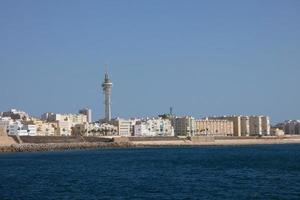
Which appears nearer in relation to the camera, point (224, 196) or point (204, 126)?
point (224, 196)

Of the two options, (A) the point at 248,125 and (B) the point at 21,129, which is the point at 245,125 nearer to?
(A) the point at 248,125

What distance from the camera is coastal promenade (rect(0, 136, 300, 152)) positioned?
92.4 m

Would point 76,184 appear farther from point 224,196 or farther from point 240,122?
point 240,122

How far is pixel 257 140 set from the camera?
141m

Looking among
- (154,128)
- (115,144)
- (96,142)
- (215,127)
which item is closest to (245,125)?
(215,127)

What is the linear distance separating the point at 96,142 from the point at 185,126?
53401 millimetres

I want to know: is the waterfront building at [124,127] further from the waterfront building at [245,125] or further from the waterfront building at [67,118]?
the waterfront building at [245,125]

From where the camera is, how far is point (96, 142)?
107812 mm

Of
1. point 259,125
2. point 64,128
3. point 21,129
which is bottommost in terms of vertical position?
point 21,129

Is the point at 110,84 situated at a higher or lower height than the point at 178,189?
higher

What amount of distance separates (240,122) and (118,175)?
135m

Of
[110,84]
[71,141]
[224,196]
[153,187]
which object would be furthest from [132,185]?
[110,84]

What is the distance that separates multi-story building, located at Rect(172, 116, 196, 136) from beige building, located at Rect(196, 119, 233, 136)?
2836 mm

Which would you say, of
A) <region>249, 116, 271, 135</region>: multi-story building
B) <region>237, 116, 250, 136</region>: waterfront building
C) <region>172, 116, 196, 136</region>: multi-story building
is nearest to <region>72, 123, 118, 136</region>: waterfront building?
<region>172, 116, 196, 136</region>: multi-story building
